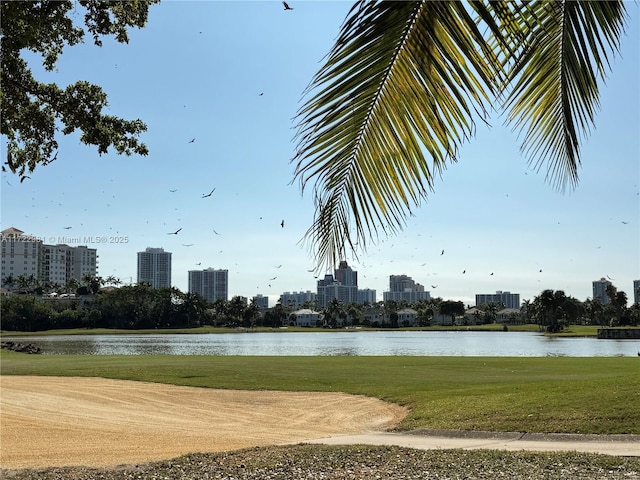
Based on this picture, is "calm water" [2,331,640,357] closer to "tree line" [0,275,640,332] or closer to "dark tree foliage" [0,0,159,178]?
"dark tree foliage" [0,0,159,178]

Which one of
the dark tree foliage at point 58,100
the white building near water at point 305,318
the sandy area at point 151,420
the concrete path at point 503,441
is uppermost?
the dark tree foliage at point 58,100

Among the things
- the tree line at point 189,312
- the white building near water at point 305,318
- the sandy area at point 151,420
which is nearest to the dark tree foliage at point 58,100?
the sandy area at point 151,420

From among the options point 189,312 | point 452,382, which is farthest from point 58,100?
point 189,312

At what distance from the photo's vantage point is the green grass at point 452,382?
553 inches

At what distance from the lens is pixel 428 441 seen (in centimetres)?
1279

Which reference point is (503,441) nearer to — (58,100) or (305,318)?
(58,100)

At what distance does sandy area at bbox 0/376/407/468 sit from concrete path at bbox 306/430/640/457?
157cm

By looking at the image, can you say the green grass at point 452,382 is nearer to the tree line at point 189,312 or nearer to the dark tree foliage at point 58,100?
the dark tree foliage at point 58,100

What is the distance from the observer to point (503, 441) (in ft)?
40.8

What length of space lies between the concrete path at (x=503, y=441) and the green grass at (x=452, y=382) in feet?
1.57

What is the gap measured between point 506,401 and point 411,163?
46.9 ft

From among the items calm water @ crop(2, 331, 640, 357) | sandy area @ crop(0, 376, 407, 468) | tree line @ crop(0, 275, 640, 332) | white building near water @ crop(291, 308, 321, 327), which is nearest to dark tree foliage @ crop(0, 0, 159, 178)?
sandy area @ crop(0, 376, 407, 468)

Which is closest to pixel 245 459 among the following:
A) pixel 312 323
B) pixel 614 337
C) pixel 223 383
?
pixel 223 383

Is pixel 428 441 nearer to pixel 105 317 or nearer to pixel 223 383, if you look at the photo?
pixel 223 383
